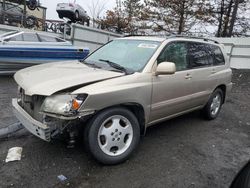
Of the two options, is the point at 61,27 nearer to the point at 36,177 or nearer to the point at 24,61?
the point at 24,61

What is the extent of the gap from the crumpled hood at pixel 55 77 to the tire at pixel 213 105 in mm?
2718

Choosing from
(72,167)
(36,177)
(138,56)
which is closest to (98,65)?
(138,56)

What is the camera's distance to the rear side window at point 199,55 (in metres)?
4.68

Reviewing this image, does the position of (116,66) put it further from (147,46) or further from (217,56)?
→ (217,56)

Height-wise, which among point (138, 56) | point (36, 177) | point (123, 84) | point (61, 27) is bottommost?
point (36, 177)

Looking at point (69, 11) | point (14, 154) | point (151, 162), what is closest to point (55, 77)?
point (14, 154)

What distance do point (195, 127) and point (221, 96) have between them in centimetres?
116

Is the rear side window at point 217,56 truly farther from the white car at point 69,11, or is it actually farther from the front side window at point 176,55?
the white car at point 69,11

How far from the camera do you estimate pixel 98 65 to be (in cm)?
403

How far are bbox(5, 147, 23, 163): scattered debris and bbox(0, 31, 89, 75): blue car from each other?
189 inches

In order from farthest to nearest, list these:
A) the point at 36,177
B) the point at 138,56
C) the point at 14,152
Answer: the point at 138,56, the point at 14,152, the point at 36,177

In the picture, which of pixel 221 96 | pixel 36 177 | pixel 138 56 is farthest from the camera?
pixel 221 96

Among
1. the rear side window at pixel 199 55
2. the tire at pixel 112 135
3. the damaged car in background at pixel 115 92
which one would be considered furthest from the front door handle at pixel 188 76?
the tire at pixel 112 135

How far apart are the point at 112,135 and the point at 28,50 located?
577cm
